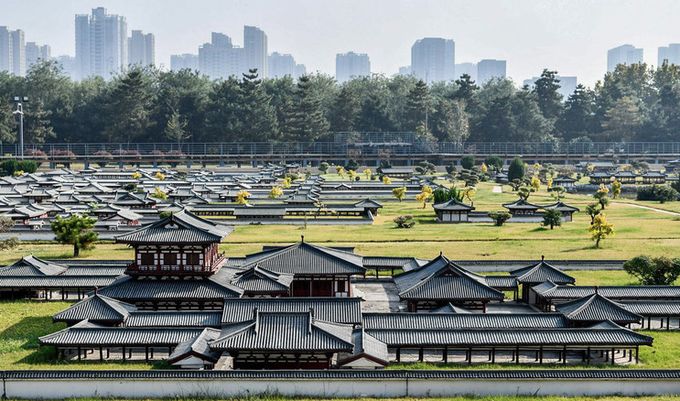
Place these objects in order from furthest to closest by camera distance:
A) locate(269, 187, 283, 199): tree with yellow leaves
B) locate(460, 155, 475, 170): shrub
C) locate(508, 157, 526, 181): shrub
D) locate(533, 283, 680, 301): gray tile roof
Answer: locate(460, 155, 475, 170): shrub, locate(508, 157, 526, 181): shrub, locate(269, 187, 283, 199): tree with yellow leaves, locate(533, 283, 680, 301): gray tile roof

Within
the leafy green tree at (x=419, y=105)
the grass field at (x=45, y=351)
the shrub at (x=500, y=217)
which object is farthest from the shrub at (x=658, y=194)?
the leafy green tree at (x=419, y=105)

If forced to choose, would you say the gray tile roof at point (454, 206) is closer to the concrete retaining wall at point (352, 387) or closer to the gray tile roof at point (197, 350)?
the gray tile roof at point (197, 350)

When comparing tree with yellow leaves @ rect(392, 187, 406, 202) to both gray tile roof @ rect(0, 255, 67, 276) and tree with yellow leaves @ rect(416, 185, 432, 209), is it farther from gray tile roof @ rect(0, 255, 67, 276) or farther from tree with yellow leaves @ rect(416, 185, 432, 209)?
gray tile roof @ rect(0, 255, 67, 276)

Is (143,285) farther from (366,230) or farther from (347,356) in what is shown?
(366,230)

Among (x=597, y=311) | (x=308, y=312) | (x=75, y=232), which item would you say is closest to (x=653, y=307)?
(x=597, y=311)

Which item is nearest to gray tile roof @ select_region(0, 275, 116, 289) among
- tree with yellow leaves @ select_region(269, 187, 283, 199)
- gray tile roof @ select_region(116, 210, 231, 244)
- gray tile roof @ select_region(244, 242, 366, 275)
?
gray tile roof @ select_region(116, 210, 231, 244)

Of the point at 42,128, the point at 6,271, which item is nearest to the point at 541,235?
the point at 6,271

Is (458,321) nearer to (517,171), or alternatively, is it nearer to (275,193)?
(275,193)
